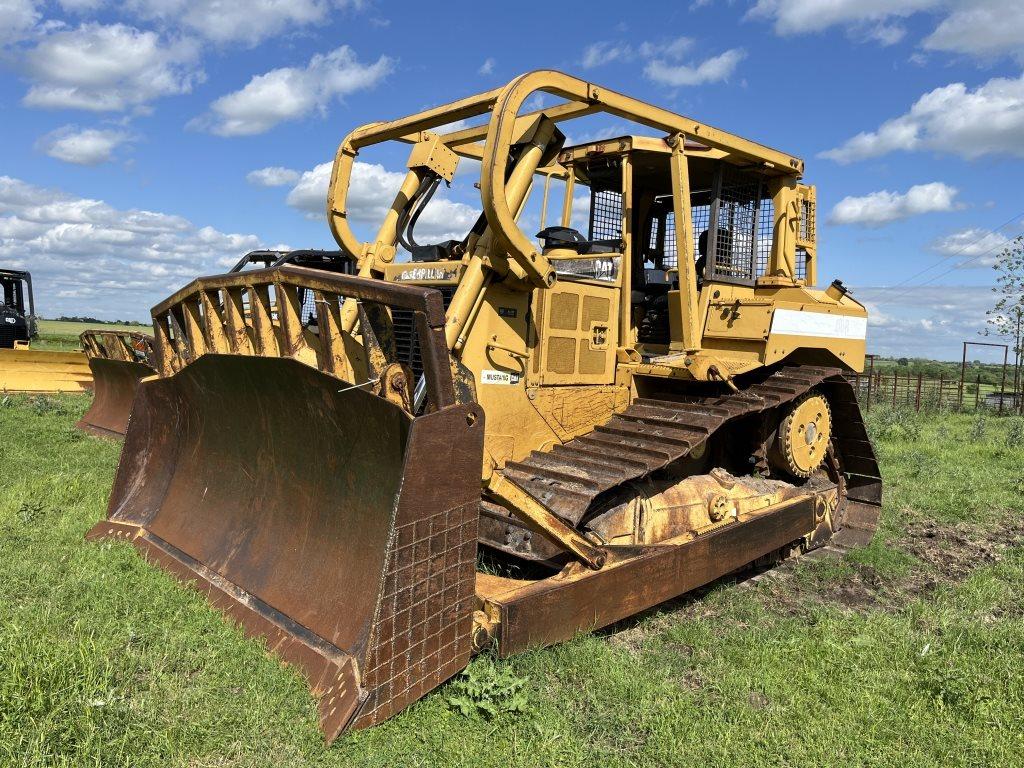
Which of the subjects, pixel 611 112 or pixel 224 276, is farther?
pixel 611 112

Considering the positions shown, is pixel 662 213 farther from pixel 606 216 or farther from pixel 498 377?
pixel 498 377

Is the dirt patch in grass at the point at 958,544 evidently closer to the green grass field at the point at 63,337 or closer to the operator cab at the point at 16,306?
the green grass field at the point at 63,337

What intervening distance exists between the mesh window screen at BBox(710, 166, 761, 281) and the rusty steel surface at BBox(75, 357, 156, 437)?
23.5 ft

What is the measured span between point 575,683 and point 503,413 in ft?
5.63

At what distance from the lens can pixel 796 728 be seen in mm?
3533

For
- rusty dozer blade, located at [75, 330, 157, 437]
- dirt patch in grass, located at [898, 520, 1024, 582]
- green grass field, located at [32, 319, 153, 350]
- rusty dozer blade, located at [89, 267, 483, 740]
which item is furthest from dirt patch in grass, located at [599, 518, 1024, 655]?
rusty dozer blade, located at [75, 330, 157, 437]

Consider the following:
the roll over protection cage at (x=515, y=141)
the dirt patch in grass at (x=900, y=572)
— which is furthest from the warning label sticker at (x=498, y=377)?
the dirt patch in grass at (x=900, y=572)

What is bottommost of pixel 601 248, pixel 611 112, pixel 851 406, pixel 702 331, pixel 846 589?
pixel 846 589

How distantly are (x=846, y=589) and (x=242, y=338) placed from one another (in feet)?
15.3

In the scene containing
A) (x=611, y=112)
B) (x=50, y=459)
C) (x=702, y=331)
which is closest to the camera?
(x=611, y=112)

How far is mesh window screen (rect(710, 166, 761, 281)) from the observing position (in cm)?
612

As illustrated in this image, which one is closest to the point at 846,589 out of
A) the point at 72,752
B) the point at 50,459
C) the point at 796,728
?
the point at 796,728

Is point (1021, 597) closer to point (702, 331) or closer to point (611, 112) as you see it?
point (702, 331)

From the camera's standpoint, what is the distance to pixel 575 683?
3764mm
